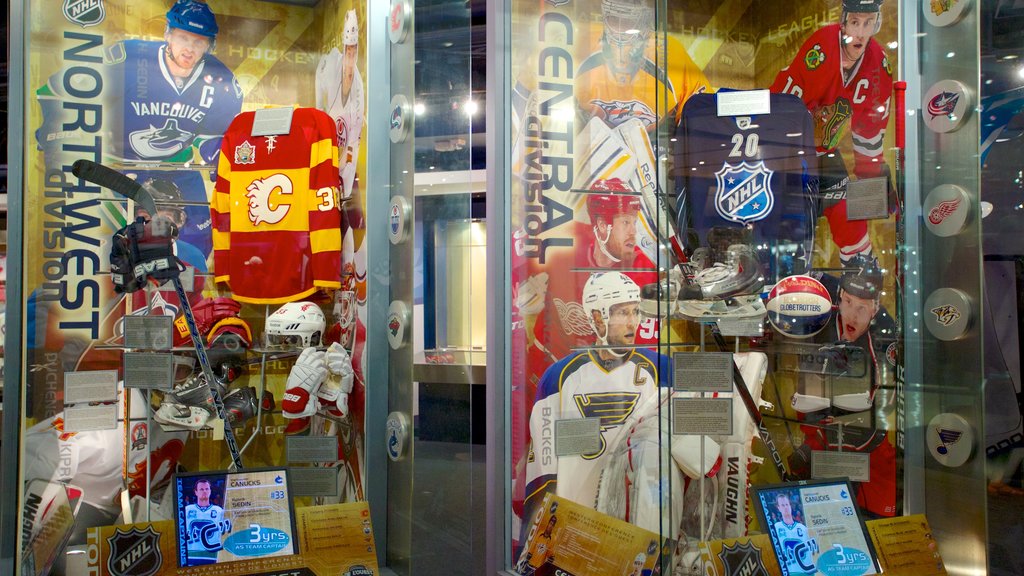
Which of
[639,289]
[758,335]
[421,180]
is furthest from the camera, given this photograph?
[421,180]

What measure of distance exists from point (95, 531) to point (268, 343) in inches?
36.9

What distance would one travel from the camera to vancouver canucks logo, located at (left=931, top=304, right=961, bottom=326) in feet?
6.55

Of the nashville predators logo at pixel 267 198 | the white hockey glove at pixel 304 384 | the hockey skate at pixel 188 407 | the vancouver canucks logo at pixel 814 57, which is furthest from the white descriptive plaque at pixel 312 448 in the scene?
the vancouver canucks logo at pixel 814 57

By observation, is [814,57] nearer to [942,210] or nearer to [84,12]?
[942,210]

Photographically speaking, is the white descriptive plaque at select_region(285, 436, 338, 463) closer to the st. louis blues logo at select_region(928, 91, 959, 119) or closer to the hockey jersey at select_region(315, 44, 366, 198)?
the hockey jersey at select_region(315, 44, 366, 198)

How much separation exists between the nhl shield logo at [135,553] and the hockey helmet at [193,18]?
5.52 ft

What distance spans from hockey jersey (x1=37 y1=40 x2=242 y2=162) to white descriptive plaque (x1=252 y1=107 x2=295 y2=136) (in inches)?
3.7

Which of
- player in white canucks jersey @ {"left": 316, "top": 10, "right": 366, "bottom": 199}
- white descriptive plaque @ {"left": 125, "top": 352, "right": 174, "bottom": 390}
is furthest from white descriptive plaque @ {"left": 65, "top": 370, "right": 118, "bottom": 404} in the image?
player in white canucks jersey @ {"left": 316, "top": 10, "right": 366, "bottom": 199}

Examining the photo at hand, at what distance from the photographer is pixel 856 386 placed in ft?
6.81

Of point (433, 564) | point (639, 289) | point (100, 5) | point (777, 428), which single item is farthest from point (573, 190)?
point (100, 5)

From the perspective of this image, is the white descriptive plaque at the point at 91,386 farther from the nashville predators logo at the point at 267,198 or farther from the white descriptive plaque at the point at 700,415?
the white descriptive plaque at the point at 700,415

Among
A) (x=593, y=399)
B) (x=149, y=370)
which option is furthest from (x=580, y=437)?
(x=149, y=370)

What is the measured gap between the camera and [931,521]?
2035 millimetres

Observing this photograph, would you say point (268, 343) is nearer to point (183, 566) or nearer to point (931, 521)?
point (183, 566)
